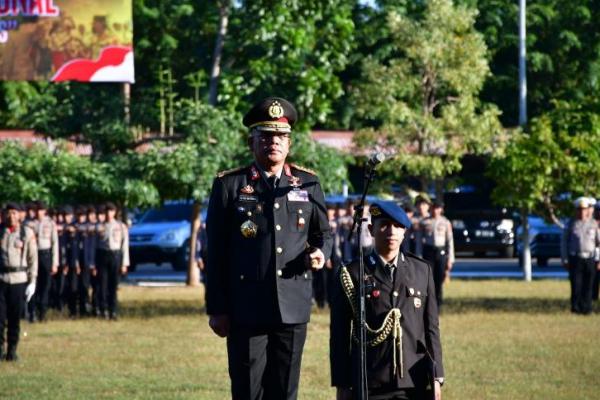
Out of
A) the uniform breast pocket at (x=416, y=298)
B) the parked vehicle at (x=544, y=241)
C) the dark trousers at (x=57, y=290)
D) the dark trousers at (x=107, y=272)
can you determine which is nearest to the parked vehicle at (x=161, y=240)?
the parked vehicle at (x=544, y=241)

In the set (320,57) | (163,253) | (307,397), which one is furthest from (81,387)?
(163,253)

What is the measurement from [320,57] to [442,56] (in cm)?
1062

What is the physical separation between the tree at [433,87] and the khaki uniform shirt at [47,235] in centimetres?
1568

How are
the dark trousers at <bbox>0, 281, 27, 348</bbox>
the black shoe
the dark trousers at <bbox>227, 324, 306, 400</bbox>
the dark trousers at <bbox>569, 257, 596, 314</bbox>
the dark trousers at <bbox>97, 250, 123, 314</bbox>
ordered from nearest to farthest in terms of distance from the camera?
the dark trousers at <bbox>227, 324, 306, 400</bbox> < the black shoe < the dark trousers at <bbox>0, 281, 27, 348</bbox> < the dark trousers at <bbox>569, 257, 596, 314</bbox> < the dark trousers at <bbox>97, 250, 123, 314</bbox>

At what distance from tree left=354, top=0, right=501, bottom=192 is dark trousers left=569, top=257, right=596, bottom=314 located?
13.6 metres

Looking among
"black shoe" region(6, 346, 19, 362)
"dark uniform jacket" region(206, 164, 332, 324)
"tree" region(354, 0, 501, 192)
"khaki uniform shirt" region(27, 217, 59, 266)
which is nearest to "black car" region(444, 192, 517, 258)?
"tree" region(354, 0, 501, 192)

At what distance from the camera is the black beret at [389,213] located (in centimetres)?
839

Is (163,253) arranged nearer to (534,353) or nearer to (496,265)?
(496,265)

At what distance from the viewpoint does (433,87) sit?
41.0 m

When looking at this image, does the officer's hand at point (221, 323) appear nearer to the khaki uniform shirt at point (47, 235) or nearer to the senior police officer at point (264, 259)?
the senior police officer at point (264, 259)

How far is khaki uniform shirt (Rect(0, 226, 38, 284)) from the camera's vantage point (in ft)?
59.2

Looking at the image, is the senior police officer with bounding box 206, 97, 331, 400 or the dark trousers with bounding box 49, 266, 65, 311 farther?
the dark trousers with bounding box 49, 266, 65, 311

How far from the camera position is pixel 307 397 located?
13891 millimetres

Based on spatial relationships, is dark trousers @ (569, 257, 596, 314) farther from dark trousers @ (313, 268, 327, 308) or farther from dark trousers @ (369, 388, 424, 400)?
dark trousers @ (369, 388, 424, 400)
